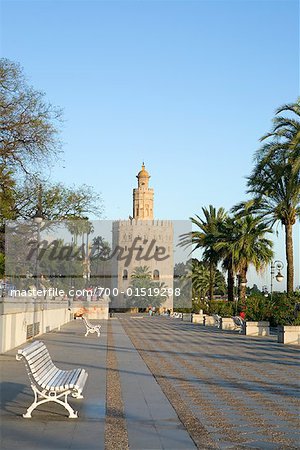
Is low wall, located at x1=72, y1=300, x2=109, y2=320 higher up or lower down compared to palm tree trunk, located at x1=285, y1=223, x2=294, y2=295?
lower down

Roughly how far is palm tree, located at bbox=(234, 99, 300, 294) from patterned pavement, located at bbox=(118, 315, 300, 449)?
914cm

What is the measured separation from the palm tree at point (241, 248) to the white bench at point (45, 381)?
1190 inches

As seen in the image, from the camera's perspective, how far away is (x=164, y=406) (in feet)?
28.7

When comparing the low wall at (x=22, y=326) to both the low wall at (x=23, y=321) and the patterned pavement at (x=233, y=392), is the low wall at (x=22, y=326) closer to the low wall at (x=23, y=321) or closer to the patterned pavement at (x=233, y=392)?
the low wall at (x=23, y=321)

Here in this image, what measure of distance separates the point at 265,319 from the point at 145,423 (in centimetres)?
2127

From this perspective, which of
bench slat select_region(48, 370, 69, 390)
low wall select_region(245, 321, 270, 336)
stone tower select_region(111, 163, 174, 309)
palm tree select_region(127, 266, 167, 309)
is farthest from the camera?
stone tower select_region(111, 163, 174, 309)

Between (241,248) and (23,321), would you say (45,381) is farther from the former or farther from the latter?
(241,248)

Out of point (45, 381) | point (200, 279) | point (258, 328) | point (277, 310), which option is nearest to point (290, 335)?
point (277, 310)

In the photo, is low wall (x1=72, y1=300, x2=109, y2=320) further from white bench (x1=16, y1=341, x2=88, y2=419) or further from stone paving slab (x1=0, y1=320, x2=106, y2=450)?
white bench (x1=16, y1=341, x2=88, y2=419)

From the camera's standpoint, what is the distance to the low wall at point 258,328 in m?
26.5

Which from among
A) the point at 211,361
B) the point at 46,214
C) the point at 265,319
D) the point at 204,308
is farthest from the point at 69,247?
the point at 211,361

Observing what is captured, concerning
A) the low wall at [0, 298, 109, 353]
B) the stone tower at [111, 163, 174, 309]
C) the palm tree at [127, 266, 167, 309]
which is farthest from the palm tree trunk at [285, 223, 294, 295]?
the stone tower at [111, 163, 174, 309]

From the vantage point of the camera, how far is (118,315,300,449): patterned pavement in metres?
7.01

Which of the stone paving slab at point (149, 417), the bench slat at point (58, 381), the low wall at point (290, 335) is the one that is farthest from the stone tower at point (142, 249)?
the bench slat at point (58, 381)
